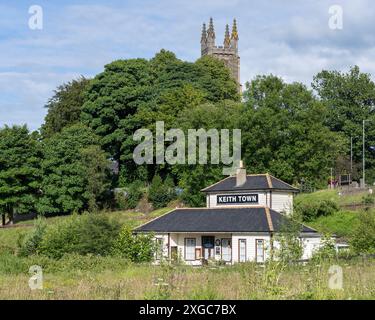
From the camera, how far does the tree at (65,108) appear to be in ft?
258

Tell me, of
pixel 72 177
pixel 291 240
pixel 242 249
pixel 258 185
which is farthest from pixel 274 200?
pixel 72 177

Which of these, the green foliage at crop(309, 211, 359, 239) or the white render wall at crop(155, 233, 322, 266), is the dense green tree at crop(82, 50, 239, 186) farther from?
the white render wall at crop(155, 233, 322, 266)

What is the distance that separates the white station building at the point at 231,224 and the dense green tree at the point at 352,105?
110 ft

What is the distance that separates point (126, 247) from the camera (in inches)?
1585

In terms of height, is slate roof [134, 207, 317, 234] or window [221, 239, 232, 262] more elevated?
slate roof [134, 207, 317, 234]

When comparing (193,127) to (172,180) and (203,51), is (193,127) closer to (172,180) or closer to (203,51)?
(172,180)

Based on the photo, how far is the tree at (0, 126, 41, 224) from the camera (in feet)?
210

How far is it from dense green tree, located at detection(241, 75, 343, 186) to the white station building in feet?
27.6

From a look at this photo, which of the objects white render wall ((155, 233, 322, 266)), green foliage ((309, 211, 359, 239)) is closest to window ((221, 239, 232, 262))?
white render wall ((155, 233, 322, 266))

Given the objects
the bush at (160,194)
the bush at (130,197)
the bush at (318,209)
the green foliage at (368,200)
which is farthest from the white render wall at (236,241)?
the bush at (130,197)

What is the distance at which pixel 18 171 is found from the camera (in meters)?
64.3

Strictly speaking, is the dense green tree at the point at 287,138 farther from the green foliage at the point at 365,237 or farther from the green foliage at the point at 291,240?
the green foliage at the point at 291,240

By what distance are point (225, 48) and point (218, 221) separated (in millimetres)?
96541

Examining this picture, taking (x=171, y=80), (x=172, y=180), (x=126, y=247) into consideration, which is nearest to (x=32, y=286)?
(x=126, y=247)
